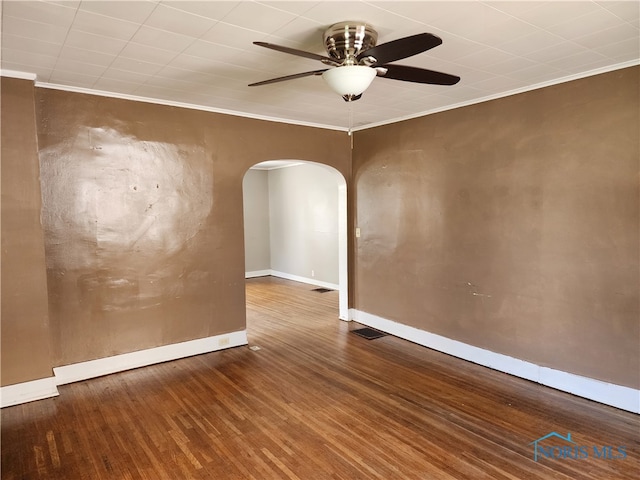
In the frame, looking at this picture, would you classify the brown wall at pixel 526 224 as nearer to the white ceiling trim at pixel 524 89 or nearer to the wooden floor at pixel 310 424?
the white ceiling trim at pixel 524 89

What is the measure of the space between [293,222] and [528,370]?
594cm

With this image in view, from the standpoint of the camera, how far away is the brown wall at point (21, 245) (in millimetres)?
3131

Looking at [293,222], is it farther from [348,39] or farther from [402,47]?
[402,47]

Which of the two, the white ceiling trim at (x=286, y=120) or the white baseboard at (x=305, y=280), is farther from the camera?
the white baseboard at (x=305, y=280)

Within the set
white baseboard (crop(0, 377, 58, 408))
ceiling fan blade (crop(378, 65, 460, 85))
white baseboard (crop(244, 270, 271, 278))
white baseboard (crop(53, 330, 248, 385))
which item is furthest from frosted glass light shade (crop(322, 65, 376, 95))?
white baseboard (crop(244, 270, 271, 278))

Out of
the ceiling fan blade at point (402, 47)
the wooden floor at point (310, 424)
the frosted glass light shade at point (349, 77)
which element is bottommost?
the wooden floor at point (310, 424)

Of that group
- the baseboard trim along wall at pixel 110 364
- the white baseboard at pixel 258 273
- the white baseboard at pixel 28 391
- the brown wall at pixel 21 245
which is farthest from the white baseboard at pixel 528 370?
the white baseboard at pixel 258 273

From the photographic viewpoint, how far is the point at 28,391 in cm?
326

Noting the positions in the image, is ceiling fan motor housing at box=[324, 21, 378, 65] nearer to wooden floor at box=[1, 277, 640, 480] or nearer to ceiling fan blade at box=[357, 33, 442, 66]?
ceiling fan blade at box=[357, 33, 442, 66]

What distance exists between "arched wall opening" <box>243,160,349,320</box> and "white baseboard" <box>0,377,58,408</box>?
15.0 ft

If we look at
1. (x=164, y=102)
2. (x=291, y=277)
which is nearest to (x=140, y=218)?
(x=164, y=102)

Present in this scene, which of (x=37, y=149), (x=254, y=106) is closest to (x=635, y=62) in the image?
(x=254, y=106)

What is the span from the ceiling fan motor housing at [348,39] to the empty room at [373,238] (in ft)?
0.04

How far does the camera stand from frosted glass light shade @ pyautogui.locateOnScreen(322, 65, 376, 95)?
2266 millimetres
